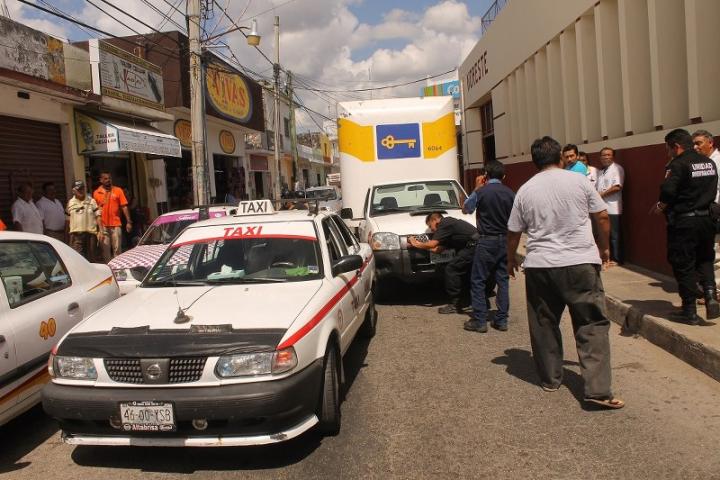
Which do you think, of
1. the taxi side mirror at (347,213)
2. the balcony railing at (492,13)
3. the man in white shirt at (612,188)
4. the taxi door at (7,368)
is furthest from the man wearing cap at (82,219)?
the balcony railing at (492,13)

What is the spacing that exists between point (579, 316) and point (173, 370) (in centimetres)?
274

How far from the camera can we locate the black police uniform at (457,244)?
22.8 ft

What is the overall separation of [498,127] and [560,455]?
15479mm

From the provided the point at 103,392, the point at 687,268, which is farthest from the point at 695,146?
the point at 103,392

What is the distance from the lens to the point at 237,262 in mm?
4887

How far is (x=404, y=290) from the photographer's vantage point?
9.23 meters

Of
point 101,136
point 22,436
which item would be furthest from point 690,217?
point 101,136

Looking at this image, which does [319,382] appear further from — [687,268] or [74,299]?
[687,268]

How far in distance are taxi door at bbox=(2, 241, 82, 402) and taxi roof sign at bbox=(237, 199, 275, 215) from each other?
1570 millimetres

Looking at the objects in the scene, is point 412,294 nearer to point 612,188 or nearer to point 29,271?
point 612,188

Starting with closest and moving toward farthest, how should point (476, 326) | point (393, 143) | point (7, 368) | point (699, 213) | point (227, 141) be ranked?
point (7, 368), point (699, 213), point (476, 326), point (393, 143), point (227, 141)

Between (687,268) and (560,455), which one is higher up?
(687,268)

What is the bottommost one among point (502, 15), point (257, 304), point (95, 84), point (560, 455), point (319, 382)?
point (560, 455)

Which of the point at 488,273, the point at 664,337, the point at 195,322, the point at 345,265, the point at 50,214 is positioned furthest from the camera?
the point at 50,214
